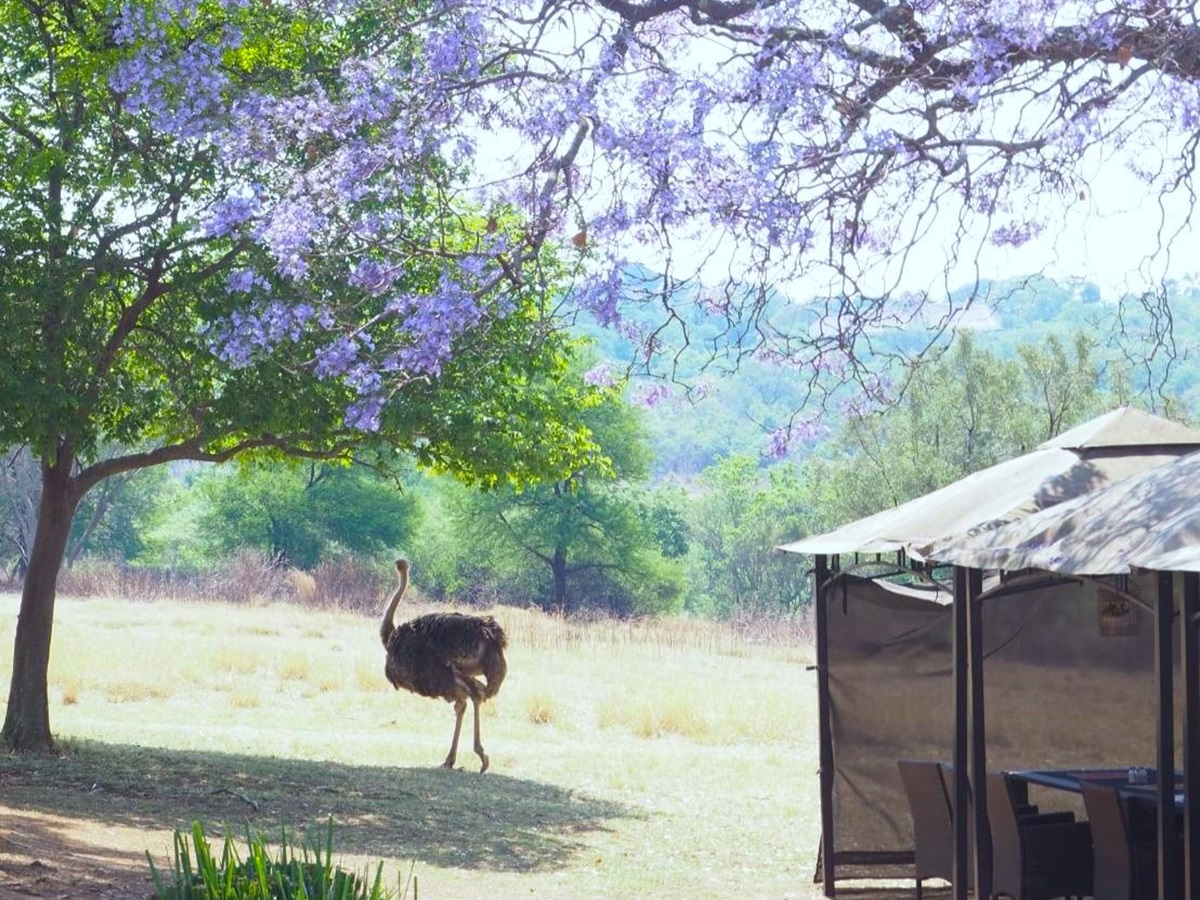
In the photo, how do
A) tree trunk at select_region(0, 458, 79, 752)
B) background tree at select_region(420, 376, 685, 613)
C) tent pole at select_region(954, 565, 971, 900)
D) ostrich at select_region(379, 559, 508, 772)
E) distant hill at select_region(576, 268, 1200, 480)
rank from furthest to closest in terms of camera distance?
background tree at select_region(420, 376, 685, 613)
ostrich at select_region(379, 559, 508, 772)
tree trunk at select_region(0, 458, 79, 752)
tent pole at select_region(954, 565, 971, 900)
distant hill at select_region(576, 268, 1200, 480)

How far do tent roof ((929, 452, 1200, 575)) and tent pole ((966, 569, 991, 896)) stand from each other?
1.65 ft

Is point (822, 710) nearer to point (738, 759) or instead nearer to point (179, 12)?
point (179, 12)

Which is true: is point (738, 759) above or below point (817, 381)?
below

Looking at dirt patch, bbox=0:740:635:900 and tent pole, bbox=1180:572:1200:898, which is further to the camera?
dirt patch, bbox=0:740:635:900

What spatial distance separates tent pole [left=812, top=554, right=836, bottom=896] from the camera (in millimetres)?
10875

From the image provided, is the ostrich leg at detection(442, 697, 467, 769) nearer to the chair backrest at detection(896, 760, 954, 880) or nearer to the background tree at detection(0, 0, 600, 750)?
the background tree at detection(0, 0, 600, 750)

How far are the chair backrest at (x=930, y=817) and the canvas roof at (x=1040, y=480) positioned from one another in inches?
46.5

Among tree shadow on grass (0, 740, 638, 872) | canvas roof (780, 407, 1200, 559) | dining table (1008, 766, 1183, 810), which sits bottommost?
tree shadow on grass (0, 740, 638, 872)

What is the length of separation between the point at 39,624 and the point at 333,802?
3.21 metres

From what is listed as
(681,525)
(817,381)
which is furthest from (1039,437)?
(817,381)

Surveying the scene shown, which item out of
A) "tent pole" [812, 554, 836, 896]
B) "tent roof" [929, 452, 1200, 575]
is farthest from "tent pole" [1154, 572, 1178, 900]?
"tent pole" [812, 554, 836, 896]

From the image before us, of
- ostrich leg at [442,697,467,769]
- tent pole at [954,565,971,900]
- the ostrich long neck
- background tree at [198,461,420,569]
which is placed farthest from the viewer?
background tree at [198,461,420,569]

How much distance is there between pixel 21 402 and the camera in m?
→ 12.7

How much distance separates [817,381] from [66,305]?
7248 millimetres
